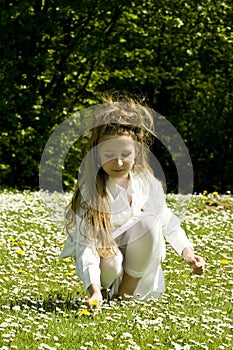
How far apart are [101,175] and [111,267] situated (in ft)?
2.16

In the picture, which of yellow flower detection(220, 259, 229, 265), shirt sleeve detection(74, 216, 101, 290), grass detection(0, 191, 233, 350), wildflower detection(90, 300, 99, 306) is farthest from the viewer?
yellow flower detection(220, 259, 229, 265)

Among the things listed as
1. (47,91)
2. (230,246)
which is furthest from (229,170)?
(230,246)

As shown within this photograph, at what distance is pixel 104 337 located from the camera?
4324 millimetres

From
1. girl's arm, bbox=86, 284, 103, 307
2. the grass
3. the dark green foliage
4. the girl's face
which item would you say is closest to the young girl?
the girl's face

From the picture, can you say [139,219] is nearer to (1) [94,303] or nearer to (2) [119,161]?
(2) [119,161]

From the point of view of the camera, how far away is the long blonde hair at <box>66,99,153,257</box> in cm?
516

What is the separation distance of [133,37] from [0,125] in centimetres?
486

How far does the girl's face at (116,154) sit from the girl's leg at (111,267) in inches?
22.9

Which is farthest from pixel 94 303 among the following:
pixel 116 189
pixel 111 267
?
pixel 116 189

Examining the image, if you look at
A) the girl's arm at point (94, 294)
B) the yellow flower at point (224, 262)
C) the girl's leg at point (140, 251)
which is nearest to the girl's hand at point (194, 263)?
the girl's leg at point (140, 251)

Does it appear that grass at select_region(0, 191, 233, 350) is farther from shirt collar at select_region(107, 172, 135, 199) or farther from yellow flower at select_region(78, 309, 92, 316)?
shirt collar at select_region(107, 172, 135, 199)

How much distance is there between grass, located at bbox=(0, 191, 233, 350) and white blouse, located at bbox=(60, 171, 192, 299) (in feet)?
0.64

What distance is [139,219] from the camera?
17.2 feet

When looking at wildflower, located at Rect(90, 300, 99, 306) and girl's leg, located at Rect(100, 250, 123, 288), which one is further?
girl's leg, located at Rect(100, 250, 123, 288)
